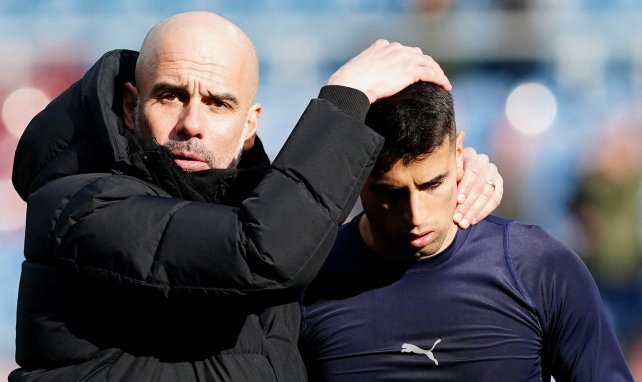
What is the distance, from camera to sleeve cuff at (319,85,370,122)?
2.16 m

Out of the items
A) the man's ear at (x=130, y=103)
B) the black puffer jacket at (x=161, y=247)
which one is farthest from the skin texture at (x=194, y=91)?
the black puffer jacket at (x=161, y=247)

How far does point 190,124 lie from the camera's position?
231 cm

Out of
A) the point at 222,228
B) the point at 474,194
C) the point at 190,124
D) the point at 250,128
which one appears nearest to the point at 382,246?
the point at 474,194

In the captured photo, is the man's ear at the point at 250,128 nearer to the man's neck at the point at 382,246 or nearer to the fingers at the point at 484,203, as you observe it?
the man's neck at the point at 382,246

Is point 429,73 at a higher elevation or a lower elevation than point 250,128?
higher

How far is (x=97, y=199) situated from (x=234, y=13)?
5.07 m

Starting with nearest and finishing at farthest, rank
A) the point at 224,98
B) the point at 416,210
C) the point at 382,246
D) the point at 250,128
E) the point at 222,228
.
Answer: the point at 222,228, the point at 224,98, the point at 250,128, the point at 416,210, the point at 382,246

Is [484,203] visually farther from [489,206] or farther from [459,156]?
[459,156]

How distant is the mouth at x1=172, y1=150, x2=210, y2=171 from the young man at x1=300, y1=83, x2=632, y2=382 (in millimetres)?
580

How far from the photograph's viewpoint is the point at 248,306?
2045 mm

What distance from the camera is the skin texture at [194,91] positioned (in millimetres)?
2322

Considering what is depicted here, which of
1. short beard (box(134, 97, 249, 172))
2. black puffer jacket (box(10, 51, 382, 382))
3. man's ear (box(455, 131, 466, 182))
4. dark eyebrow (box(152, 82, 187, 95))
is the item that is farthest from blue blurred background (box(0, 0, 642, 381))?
black puffer jacket (box(10, 51, 382, 382))

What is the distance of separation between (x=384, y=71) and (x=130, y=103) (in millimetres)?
586

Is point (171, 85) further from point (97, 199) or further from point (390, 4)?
point (390, 4)
